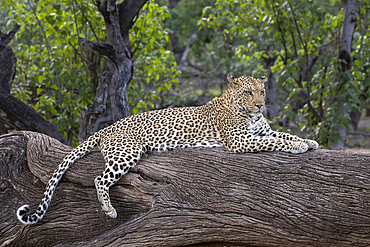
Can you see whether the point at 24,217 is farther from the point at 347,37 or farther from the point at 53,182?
the point at 347,37

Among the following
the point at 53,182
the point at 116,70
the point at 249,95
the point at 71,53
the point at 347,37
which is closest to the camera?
the point at 53,182

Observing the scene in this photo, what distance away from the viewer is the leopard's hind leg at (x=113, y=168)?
4680 mm

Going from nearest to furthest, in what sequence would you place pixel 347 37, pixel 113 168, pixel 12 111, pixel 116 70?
pixel 113 168 < pixel 12 111 < pixel 116 70 < pixel 347 37

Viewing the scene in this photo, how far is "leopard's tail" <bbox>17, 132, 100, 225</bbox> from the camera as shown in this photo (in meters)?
4.54

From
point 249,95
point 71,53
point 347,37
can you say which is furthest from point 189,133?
point 347,37

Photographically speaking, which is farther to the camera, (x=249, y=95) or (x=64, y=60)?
(x=64, y=60)

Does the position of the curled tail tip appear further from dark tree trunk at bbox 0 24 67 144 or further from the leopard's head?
the leopard's head

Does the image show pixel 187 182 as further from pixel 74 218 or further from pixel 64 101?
pixel 64 101

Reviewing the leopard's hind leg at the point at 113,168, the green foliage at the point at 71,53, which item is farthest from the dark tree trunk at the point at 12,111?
the leopard's hind leg at the point at 113,168

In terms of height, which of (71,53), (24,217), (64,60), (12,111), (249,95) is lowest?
(24,217)

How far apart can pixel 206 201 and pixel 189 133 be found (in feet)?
4.15

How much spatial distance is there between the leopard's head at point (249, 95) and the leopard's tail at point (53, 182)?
226cm

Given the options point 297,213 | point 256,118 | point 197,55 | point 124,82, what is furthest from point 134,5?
point 197,55

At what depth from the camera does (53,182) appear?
4.91 metres
